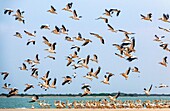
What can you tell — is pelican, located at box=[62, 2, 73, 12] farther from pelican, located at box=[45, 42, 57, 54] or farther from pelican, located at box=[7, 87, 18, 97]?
pelican, located at box=[7, 87, 18, 97]

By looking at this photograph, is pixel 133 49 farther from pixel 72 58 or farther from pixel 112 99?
pixel 112 99

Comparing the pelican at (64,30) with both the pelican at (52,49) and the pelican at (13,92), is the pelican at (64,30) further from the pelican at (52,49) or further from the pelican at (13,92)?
the pelican at (13,92)

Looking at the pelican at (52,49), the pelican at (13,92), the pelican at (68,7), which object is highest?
the pelican at (68,7)

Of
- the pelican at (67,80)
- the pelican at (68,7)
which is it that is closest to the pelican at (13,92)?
the pelican at (67,80)

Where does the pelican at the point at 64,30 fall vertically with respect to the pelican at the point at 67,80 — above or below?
above

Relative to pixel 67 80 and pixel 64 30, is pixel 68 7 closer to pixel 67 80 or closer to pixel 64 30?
pixel 64 30

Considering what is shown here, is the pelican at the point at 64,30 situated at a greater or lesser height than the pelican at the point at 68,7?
lesser

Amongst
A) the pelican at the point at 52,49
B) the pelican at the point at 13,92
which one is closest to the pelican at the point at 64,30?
the pelican at the point at 52,49

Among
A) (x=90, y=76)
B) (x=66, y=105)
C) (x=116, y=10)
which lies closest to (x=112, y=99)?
(x=66, y=105)

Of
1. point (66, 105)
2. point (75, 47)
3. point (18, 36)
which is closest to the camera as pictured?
point (18, 36)

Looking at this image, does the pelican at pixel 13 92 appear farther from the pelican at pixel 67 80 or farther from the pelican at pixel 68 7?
the pelican at pixel 68 7

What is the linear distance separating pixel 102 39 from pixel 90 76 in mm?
2646

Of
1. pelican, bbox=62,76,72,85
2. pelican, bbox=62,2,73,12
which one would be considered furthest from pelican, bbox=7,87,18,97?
pelican, bbox=62,2,73,12

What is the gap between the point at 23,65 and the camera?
33000 millimetres
